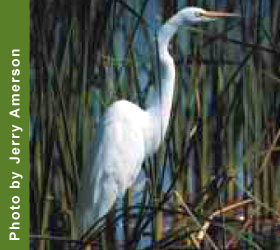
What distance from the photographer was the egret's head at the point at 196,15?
2.29 m

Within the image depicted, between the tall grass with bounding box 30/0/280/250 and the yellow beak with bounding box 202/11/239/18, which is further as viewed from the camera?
the yellow beak with bounding box 202/11/239/18

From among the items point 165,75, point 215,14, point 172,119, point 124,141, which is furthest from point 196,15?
point 124,141

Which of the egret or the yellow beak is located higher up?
the yellow beak

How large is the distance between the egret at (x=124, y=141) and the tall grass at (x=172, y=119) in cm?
4

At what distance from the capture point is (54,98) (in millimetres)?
2164

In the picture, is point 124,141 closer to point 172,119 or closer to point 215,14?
point 172,119

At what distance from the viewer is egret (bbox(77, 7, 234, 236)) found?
2309 mm

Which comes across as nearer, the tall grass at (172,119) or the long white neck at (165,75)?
the tall grass at (172,119)

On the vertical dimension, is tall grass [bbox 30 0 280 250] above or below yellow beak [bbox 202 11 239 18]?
below

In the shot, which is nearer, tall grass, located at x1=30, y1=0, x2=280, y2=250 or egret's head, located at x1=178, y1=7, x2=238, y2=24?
tall grass, located at x1=30, y1=0, x2=280, y2=250

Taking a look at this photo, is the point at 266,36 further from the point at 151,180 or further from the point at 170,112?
the point at 151,180

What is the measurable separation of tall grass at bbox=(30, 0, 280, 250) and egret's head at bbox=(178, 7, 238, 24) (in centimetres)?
4

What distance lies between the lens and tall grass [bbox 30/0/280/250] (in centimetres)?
216
